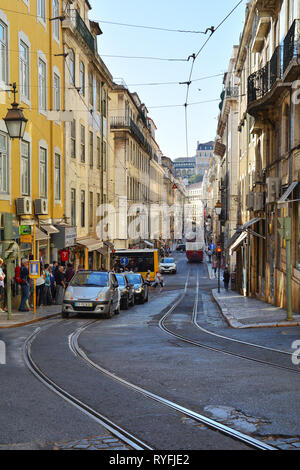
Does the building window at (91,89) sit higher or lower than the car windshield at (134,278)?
higher

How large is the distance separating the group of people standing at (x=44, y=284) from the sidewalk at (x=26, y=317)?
61cm

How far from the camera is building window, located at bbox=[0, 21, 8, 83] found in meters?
19.5

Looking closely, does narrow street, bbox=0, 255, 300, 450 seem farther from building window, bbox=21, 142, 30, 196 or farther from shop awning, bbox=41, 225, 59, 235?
shop awning, bbox=41, 225, 59, 235

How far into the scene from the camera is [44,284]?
869 inches

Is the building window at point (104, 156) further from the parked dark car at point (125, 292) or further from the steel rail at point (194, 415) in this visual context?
the steel rail at point (194, 415)

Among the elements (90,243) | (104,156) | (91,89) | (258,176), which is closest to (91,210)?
(90,243)

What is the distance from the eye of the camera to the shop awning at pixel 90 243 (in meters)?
32.6

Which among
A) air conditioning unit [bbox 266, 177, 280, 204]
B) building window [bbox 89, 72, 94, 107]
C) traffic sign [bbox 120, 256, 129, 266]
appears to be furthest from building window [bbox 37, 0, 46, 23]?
traffic sign [bbox 120, 256, 129, 266]

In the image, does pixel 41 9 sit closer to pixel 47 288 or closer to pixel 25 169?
pixel 25 169

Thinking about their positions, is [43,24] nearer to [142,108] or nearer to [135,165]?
[135,165]

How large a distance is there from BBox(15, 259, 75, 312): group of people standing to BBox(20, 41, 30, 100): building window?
256 inches

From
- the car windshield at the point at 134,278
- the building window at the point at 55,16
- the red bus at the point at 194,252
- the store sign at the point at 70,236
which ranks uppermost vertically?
the building window at the point at 55,16

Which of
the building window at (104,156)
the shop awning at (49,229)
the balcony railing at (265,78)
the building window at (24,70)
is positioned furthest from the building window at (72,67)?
the balcony railing at (265,78)
